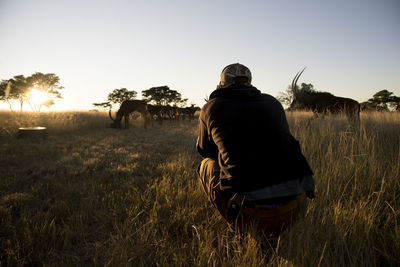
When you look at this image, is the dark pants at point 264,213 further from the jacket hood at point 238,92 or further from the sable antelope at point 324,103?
the sable antelope at point 324,103

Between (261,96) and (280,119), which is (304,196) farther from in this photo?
(261,96)

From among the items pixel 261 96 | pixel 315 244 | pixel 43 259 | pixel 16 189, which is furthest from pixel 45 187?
pixel 315 244

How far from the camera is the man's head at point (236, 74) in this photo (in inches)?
70.1

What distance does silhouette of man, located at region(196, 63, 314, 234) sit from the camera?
1321 mm

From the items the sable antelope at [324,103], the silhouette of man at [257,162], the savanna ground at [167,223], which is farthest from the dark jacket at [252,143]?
the sable antelope at [324,103]

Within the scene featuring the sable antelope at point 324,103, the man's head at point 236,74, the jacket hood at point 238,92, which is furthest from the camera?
the sable antelope at point 324,103

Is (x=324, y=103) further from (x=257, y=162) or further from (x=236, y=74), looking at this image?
(x=257, y=162)

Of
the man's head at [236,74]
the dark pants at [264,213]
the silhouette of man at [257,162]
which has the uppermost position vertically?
the man's head at [236,74]

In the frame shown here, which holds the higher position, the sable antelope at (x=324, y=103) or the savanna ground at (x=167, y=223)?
the sable antelope at (x=324, y=103)

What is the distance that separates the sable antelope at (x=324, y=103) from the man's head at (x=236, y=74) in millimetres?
4764

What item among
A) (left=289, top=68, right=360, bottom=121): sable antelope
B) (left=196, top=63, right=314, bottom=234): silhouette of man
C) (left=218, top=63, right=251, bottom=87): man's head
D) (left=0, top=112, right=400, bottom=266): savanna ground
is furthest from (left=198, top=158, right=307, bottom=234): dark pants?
(left=289, top=68, right=360, bottom=121): sable antelope

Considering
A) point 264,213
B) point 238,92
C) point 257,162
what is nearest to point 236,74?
point 238,92

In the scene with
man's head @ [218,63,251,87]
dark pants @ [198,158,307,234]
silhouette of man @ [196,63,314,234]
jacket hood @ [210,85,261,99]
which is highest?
man's head @ [218,63,251,87]

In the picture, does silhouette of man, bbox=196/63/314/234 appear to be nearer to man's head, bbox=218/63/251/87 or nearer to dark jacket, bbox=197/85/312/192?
dark jacket, bbox=197/85/312/192
